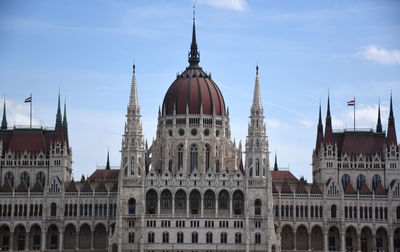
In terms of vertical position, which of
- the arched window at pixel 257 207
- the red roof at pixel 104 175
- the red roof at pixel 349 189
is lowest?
the arched window at pixel 257 207

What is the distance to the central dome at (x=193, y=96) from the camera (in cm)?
17988

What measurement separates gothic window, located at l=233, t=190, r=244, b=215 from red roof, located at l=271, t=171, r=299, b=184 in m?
15.0

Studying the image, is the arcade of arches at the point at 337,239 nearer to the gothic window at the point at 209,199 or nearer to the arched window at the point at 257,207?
Result: the arched window at the point at 257,207

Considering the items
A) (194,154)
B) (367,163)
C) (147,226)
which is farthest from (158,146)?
(367,163)

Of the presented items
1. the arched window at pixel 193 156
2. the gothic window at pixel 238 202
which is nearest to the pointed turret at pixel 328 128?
the gothic window at pixel 238 202

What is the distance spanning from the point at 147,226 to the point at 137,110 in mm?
22024

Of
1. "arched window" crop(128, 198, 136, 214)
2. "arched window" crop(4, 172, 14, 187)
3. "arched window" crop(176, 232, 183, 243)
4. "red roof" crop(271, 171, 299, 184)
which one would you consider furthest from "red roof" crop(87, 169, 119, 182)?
"red roof" crop(271, 171, 299, 184)

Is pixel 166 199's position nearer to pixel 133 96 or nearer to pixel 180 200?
pixel 180 200

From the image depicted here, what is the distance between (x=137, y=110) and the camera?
171 m

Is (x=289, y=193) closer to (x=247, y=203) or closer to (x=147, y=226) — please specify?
(x=247, y=203)

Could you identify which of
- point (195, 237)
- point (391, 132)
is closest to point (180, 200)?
point (195, 237)

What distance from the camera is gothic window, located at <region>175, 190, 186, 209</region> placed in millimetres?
165750

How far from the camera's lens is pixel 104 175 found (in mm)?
181875

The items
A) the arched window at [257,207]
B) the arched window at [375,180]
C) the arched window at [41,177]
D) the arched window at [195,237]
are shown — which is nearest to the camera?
the arched window at [195,237]
